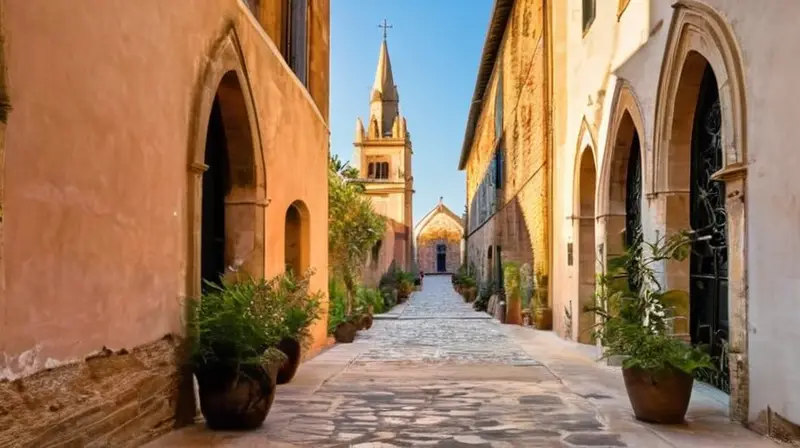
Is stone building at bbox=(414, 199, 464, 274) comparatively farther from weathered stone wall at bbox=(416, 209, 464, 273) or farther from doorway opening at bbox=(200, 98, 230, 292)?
doorway opening at bbox=(200, 98, 230, 292)

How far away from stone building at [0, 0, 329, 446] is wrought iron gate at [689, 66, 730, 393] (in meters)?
4.22

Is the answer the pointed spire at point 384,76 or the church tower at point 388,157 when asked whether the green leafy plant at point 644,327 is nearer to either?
the church tower at point 388,157

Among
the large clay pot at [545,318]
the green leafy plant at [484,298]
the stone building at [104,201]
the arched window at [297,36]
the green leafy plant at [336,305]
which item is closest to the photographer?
the stone building at [104,201]

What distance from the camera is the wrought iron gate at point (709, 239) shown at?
591cm

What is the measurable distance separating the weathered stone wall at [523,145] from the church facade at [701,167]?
148cm

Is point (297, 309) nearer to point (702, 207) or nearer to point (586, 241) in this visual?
point (702, 207)

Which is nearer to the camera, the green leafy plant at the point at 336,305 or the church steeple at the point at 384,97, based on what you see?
the green leafy plant at the point at 336,305

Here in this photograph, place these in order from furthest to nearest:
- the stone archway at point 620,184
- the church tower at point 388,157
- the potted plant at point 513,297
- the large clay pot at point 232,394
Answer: the church tower at point 388,157
the potted plant at point 513,297
the stone archway at point 620,184
the large clay pot at point 232,394

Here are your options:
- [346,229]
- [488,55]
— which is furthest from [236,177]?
[488,55]

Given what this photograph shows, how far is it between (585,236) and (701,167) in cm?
416

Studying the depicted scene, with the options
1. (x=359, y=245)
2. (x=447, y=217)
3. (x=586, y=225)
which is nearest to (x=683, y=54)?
(x=586, y=225)

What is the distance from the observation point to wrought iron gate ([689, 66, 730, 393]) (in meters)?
5.91

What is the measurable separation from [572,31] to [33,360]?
397 inches

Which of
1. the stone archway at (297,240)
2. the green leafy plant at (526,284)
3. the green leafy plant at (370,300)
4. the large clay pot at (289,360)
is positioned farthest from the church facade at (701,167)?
the green leafy plant at (370,300)
